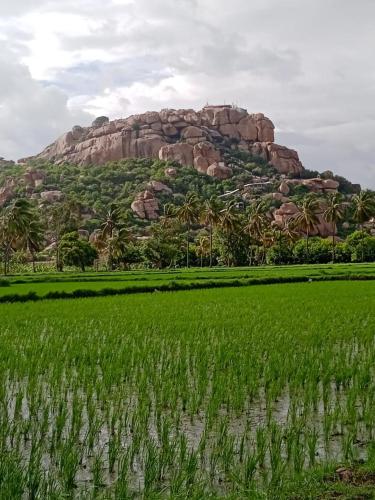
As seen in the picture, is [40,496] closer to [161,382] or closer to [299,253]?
[161,382]

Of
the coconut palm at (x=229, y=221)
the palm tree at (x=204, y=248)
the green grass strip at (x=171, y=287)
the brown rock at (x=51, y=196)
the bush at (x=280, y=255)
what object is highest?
the brown rock at (x=51, y=196)

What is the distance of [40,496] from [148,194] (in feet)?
326

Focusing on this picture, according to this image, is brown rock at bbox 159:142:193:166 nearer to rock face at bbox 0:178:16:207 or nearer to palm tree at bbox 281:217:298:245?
rock face at bbox 0:178:16:207

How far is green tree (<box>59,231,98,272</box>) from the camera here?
61.1m

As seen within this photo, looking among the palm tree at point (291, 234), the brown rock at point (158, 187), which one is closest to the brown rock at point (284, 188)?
the brown rock at point (158, 187)

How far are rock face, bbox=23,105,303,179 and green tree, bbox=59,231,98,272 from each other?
63.4 metres

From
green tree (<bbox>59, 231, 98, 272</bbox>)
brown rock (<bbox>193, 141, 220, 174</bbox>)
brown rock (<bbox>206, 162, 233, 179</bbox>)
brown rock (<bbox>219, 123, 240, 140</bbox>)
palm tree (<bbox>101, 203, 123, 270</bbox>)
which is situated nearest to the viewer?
green tree (<bbox>59, 231, 98, 272</bbox>)

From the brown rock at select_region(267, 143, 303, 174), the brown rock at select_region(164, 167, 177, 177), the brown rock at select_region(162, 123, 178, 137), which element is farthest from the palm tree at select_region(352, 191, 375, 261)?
the brown rock at select_region(162, 123, 178, 137)

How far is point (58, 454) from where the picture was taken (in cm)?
542

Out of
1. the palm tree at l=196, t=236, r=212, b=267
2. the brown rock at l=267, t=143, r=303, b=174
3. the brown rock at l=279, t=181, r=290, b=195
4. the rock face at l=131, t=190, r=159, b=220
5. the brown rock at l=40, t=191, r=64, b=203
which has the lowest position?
the palm tree at l=196, t=236, r=212, b=267

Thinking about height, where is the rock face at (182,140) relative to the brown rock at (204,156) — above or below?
above

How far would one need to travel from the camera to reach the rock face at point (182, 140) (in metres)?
130

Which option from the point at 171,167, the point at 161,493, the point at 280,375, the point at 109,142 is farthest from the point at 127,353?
the point at 109,142

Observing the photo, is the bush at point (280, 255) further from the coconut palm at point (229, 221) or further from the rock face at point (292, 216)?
the rock face at point (292, 216)
